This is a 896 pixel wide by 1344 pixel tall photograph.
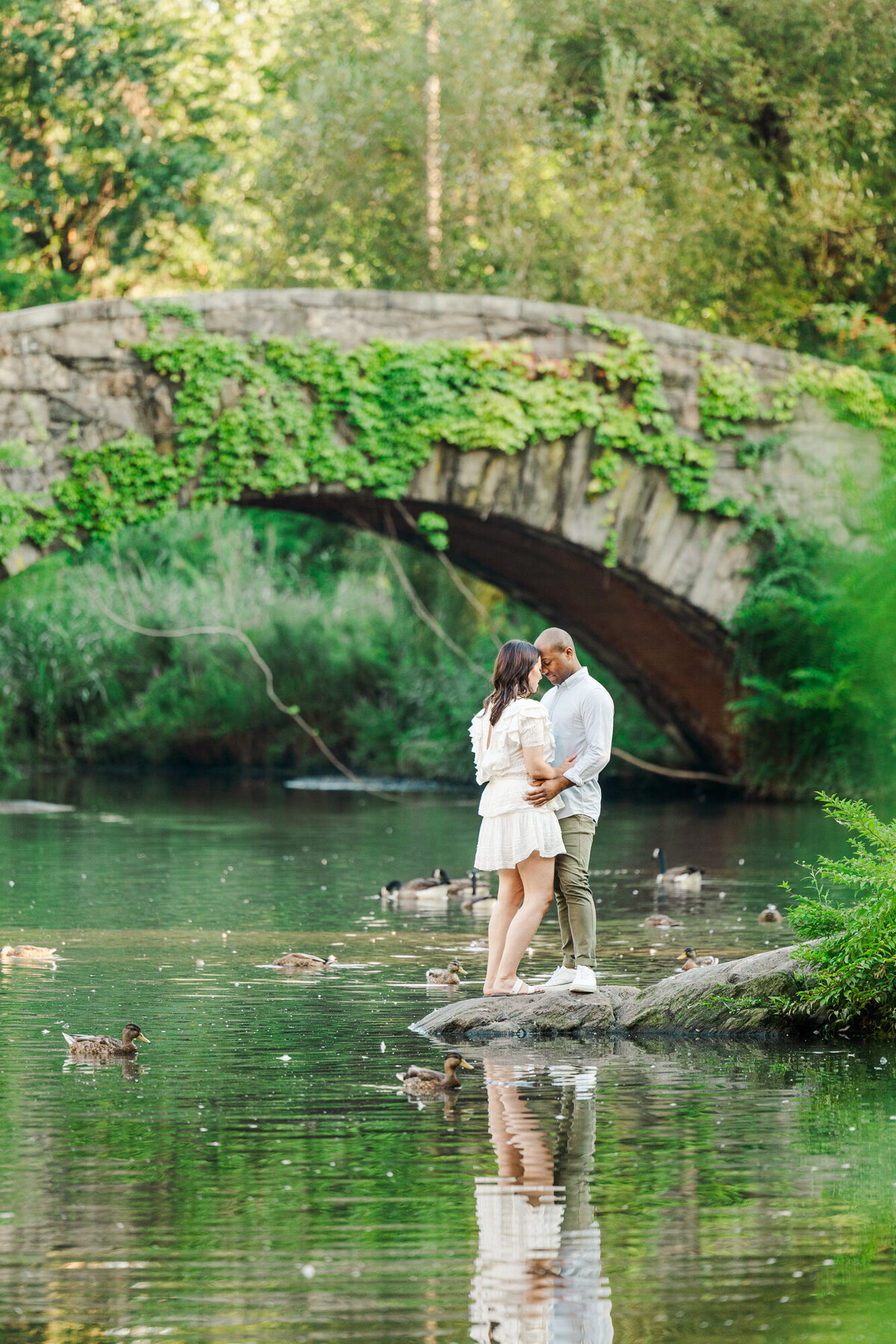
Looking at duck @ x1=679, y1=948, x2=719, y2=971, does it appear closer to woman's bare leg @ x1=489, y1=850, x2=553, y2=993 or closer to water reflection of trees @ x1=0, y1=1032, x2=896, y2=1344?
woman's bare leg @ x1=489, y1=850, x2=553, y2=993

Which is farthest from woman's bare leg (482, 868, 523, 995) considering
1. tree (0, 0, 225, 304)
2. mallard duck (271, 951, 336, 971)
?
tree (0, 0, 225, 304)

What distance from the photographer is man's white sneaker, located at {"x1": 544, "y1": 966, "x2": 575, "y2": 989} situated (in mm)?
8070

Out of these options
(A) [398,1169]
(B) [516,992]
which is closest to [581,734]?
(B) [516,992]

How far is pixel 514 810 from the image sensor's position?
803 centimetres

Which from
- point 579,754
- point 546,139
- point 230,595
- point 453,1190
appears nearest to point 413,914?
point 579,754

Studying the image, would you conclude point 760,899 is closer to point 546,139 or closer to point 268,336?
point 268,336

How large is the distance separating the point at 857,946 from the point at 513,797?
153 centimetres

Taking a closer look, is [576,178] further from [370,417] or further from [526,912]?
[526,912]

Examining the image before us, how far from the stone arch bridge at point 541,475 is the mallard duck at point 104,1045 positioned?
10332 mm

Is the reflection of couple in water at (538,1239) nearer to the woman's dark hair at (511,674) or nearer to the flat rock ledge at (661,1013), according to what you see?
the flat rock ledge at (661,1013)

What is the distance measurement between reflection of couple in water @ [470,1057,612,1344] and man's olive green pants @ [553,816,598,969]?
1.67 metres

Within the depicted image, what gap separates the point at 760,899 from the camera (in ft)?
42.4

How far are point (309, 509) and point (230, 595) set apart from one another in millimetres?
9650

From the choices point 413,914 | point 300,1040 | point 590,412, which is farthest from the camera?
point 590,412
